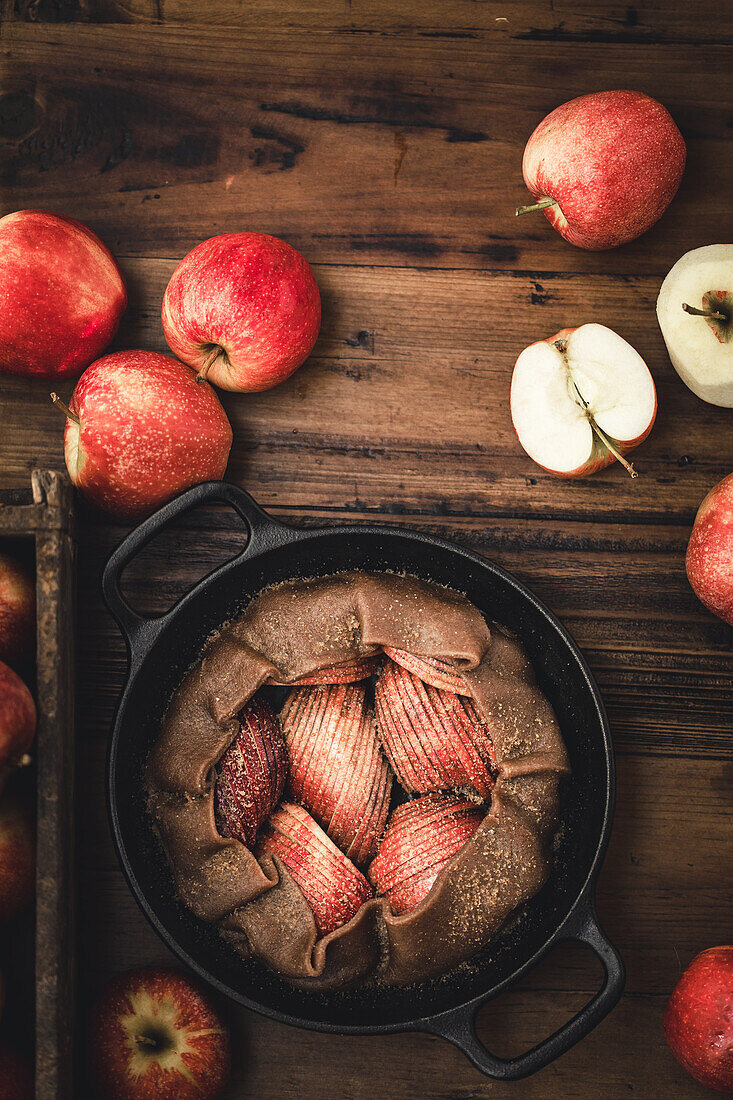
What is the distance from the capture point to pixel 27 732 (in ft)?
3.06

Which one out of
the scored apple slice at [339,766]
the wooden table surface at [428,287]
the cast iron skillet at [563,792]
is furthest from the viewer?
the wooden table surface at [428,287]

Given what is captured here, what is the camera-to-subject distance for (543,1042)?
3.23 ft

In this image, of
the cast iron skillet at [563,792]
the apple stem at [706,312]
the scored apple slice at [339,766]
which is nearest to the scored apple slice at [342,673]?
the scored apple slice at [339,766]

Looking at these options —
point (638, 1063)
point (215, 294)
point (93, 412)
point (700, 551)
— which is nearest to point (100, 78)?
point (215, 294)

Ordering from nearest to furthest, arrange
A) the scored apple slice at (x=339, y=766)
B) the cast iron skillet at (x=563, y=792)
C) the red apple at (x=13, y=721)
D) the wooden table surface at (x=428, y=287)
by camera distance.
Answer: the red apple at (x=13, y=721)
the cast iron skillet at (x=563, y=792)
the scored apple slice at (x=339, y=766)
the wooden table surface at (x=428, y=287)

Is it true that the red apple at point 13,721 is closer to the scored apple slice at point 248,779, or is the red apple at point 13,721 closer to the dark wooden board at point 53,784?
the dark wooden board at point 53,784

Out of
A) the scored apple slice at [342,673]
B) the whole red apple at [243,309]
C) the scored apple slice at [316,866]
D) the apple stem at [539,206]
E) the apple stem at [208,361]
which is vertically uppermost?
the apple stem at [539,206]

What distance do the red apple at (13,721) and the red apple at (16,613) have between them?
0.07 m

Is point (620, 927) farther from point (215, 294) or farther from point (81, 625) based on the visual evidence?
point (215, 294)

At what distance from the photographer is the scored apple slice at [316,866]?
1045 mm

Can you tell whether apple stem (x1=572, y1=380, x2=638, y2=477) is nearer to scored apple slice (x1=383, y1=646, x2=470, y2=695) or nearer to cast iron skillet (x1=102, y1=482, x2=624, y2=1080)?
cast iron skillet (x1=102, y1=482, x2=624, y2=1080)

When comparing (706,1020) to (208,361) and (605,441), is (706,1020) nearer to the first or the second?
(605,441)

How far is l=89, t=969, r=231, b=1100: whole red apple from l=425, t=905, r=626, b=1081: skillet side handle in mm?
322

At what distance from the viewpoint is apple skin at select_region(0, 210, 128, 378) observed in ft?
3.50
